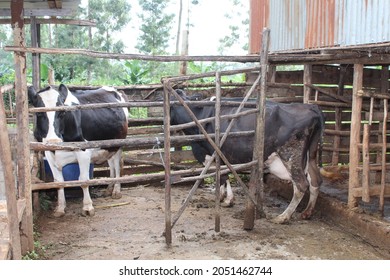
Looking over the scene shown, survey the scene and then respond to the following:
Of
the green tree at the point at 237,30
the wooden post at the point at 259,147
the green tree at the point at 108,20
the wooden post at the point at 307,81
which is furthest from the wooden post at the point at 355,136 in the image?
the green tree at the point at 237,30

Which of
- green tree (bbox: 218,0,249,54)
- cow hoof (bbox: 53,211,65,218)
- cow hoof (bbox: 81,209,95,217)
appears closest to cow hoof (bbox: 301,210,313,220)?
cow hoof (bbox: 81,209,95,217)

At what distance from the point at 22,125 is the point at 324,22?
4893 millimetres

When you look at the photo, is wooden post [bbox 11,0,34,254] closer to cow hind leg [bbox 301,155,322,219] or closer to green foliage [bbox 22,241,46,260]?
green foliage [bbox 22,241,46,260]

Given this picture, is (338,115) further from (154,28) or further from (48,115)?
(154,28)

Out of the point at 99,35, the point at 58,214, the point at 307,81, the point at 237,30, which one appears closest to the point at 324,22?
the point at 307,81

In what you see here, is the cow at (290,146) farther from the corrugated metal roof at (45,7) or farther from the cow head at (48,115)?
the corrugated metal roof at (45,7)

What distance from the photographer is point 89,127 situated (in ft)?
26.0

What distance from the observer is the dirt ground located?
18.8 ft

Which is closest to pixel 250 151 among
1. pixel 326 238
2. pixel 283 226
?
→ pixel 283 226

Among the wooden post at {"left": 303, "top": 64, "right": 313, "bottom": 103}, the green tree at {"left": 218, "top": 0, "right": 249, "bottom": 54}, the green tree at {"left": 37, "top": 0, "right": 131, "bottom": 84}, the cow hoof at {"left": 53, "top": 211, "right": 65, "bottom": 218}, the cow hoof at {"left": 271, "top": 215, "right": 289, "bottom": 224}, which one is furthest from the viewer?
the green tree at {"left": 218, "top": 0, "right": 249, "bottom": 54}

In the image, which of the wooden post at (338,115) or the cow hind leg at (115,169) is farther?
the wooden post at (338,115)

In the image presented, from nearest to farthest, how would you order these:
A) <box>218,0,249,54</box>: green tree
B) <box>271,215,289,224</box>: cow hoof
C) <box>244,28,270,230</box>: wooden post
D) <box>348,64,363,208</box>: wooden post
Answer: <box>244,28,270,230</box>: wooden post
<box>348,64,363,208</box>: wooden post
<box>271,215,289,224</box>: cow hoof
<box>218,0,249,54</box>: green tree

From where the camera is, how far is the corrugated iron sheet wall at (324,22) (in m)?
6.28

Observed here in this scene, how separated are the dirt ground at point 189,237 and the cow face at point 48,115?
1281 mm
